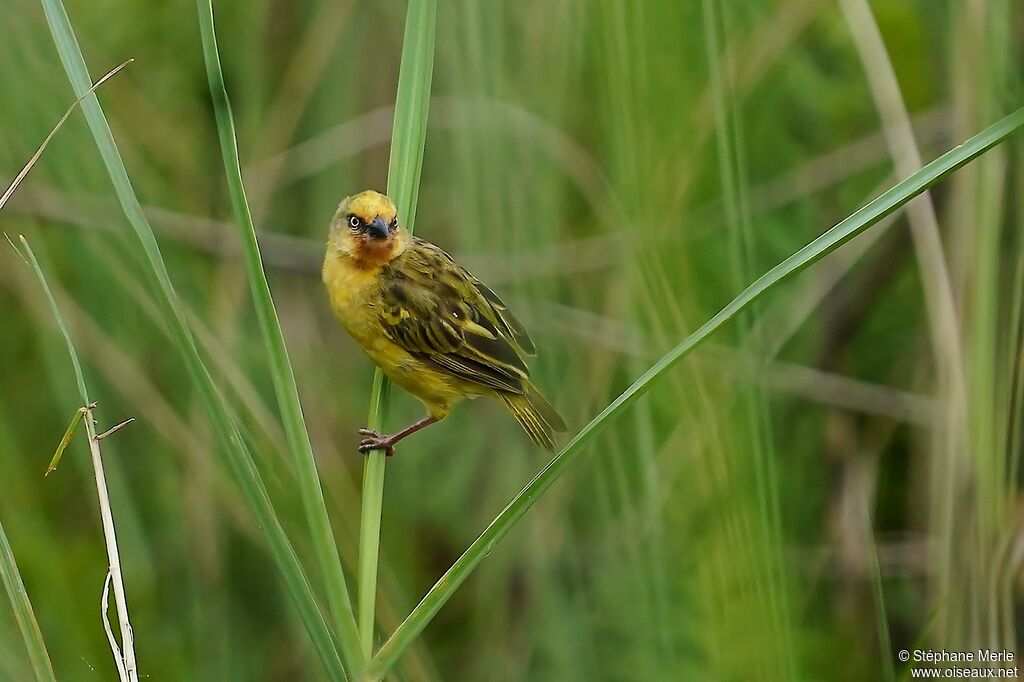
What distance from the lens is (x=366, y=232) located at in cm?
253

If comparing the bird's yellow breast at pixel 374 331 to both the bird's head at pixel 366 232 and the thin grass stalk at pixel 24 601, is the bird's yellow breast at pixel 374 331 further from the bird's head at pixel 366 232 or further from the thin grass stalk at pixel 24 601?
the thin grass stalk at pixel 24 601

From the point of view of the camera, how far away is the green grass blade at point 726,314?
115 centimetres

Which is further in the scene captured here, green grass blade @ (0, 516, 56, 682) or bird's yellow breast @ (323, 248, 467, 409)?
bird's yellow breast @ (323, 248, 467, 409)

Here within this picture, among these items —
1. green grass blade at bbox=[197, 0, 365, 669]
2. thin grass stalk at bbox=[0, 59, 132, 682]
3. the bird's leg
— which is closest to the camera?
green grass blade at bbox=[197, 0, 365, 669]

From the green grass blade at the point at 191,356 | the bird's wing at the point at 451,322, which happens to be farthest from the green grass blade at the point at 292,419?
the bird's wing at the point at 451,322

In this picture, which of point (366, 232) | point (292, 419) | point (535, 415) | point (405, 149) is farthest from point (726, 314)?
point (366, 232)

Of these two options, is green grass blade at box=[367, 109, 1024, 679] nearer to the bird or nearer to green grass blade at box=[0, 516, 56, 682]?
green grass blade at box=[0, 516, 56, 682]

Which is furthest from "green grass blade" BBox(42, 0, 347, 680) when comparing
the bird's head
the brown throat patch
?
the brown throat patch

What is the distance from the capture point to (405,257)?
2676 millimetres

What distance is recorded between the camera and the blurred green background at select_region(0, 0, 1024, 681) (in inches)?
72.8

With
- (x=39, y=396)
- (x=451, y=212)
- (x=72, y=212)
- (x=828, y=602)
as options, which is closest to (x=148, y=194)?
(x=72, y=212)

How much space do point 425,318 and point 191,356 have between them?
1.45 m

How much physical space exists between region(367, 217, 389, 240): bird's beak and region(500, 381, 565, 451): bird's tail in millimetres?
476

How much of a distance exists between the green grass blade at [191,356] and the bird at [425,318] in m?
1.20
